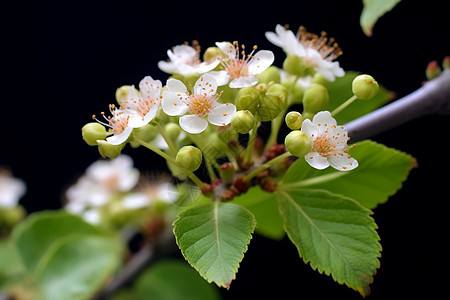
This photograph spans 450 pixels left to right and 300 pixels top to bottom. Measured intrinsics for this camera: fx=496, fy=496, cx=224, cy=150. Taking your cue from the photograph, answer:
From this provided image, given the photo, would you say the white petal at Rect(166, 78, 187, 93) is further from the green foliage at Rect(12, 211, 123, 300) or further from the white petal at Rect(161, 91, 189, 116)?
the green foliage at Rect(12, 211, 123, 300)

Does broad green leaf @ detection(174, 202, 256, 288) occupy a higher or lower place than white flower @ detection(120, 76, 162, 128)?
lower

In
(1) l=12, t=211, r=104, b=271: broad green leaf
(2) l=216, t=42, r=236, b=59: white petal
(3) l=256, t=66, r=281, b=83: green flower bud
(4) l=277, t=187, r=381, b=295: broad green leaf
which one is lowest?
(1) l=12, t=211, r=104, b=271: broad green leaf

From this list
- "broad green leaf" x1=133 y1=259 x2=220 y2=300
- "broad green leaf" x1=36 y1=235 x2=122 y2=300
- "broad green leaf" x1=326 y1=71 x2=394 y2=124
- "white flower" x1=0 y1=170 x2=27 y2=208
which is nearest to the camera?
"broad green leaf" x1=326 y1=71 x2=394 y2=124

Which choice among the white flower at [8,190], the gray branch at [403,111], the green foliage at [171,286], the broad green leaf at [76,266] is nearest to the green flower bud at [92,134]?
the gray branch at [403,111]

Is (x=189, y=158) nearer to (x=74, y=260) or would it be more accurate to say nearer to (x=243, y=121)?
(x=243, y=121)

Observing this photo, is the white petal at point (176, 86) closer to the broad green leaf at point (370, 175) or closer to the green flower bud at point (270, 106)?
the green flower bud at point (270, 106)

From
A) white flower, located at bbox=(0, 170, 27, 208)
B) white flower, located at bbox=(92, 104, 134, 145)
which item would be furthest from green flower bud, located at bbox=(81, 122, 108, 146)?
white flower, located at bbox=(0, 170, 27, 208)

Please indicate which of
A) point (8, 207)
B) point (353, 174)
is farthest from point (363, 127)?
point (8, 207)
